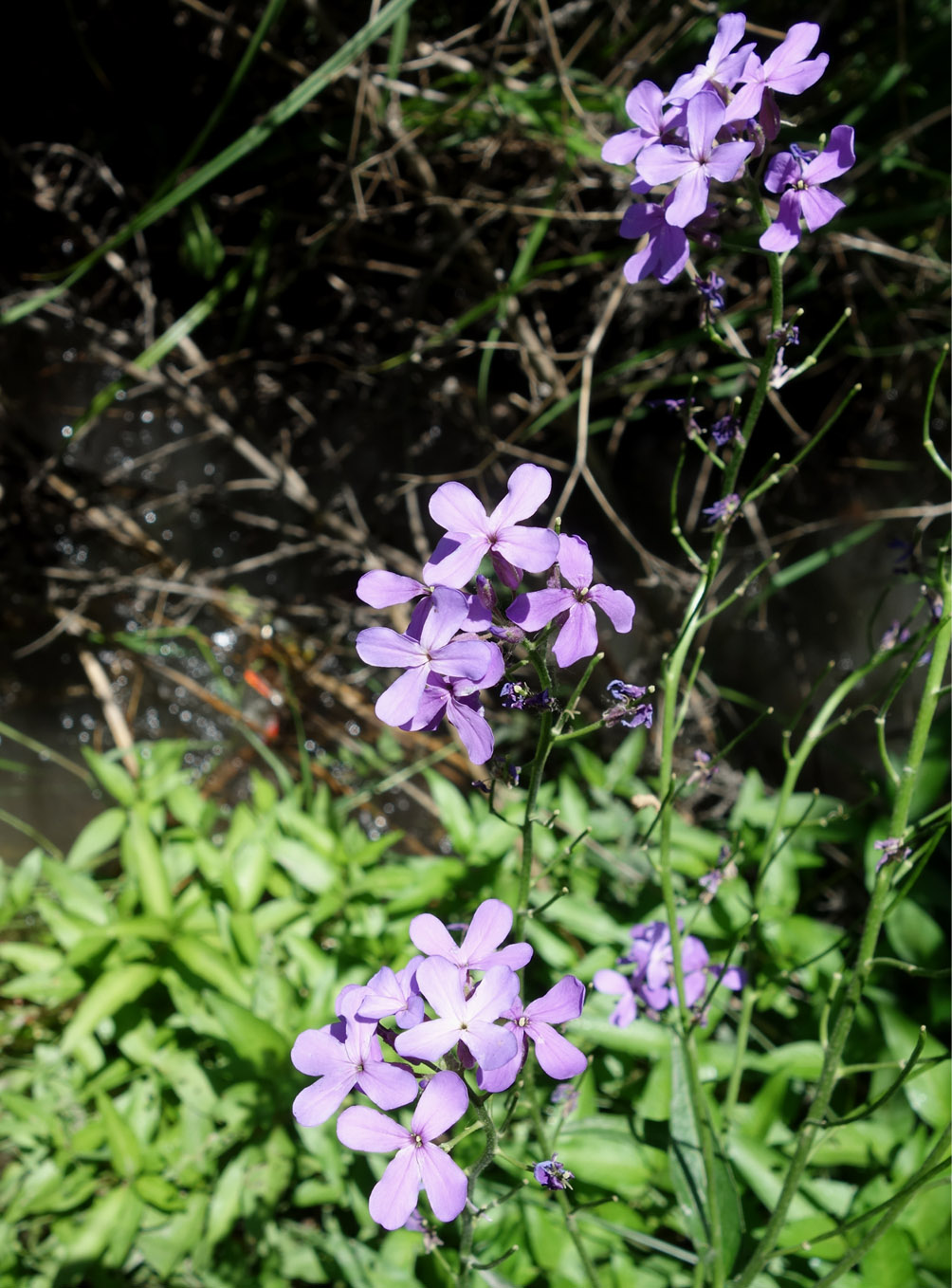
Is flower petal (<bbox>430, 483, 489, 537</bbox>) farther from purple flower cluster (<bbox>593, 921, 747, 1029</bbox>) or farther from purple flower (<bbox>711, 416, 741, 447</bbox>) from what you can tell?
purple flower cluster (<bbox>593, 921, 747, 1029</bbox>)

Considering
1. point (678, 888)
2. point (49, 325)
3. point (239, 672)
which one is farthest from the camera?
point (239, 672)

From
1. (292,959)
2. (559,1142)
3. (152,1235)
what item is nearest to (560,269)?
(292,959)

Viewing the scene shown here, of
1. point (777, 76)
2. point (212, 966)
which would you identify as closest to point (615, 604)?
point (777, 76)

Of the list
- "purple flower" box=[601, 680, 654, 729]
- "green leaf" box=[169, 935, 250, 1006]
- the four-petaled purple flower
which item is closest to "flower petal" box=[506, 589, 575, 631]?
"purple flower" box=[601, 680, 654, 729]

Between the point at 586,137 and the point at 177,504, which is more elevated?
the point at 586,137

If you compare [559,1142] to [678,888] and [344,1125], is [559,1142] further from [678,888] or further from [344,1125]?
[344,1125]
